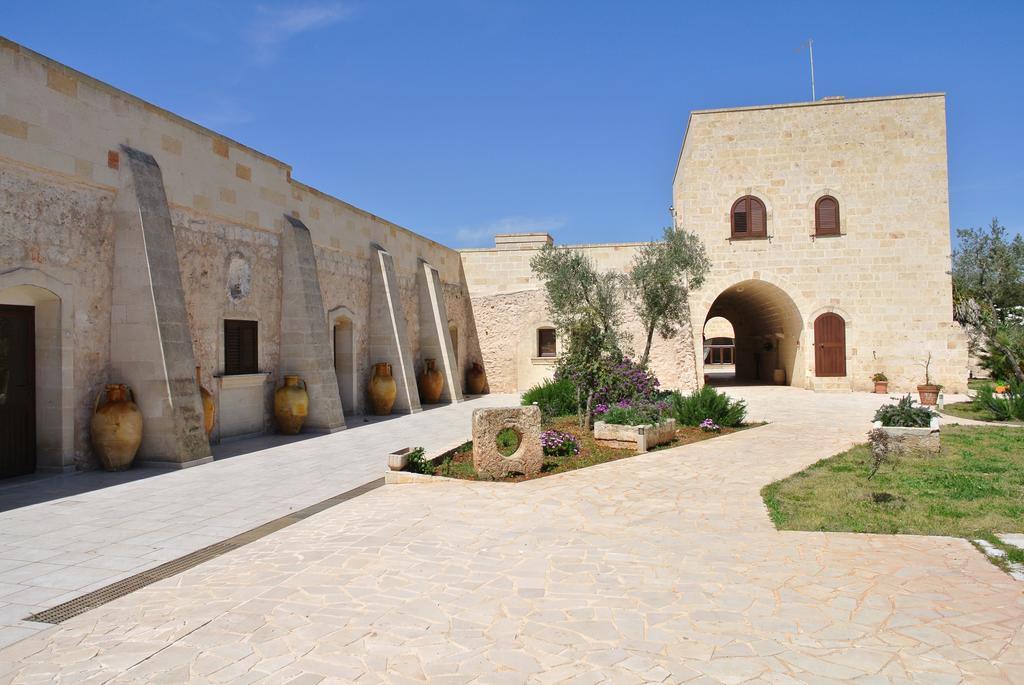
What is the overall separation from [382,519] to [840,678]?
3.94m

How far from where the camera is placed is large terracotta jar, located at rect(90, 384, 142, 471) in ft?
26.5

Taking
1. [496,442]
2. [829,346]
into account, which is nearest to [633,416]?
Answer: [496,442]

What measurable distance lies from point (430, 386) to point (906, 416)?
1171cm

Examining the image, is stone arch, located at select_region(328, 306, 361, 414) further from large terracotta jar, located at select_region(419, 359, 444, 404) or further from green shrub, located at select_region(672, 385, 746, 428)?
green shrub, located at select_region(672, 385, 746, 428)

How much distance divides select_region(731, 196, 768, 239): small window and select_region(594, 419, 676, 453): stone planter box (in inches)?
500

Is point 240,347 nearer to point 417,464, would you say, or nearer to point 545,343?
point 417,464

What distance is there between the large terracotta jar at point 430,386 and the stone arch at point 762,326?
28.0 feet

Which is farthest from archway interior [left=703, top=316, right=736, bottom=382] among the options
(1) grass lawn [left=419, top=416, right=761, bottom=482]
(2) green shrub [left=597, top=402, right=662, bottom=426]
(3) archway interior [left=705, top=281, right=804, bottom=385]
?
(2) green shrub [left=597, top=402, right=662, bottom=426]

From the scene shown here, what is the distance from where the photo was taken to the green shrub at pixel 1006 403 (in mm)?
13000

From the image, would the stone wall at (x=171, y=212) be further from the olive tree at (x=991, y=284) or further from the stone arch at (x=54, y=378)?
the olive tree at (x=991, y=284)

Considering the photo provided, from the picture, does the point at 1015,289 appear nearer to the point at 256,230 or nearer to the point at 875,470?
the point at 875,470

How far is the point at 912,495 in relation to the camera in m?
6.68

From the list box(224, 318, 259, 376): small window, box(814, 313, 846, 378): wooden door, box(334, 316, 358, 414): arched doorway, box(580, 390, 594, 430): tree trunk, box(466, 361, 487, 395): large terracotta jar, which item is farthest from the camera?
box(466, 361, 487, 395): large terracotta jar

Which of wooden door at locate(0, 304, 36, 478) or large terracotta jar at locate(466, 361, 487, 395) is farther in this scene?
large terracotta jar at locate(466, 361, 487, 395)
